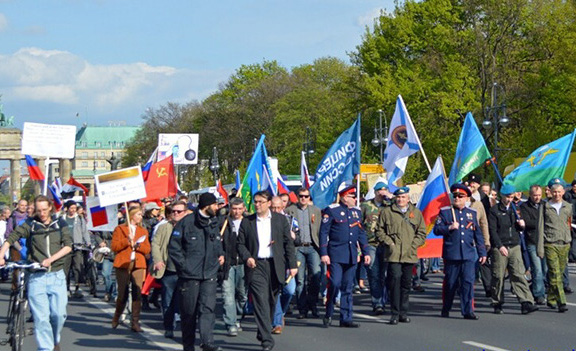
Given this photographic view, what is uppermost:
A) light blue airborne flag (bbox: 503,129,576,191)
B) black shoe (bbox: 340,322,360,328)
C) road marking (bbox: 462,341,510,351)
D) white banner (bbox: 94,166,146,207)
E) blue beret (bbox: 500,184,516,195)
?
light blue airborne flag (bbox: 503,129,576,191)

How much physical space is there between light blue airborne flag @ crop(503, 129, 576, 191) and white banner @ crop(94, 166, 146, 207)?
531 centimetres

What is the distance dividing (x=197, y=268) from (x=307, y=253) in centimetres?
441

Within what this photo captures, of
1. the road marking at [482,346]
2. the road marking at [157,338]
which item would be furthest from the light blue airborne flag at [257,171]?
the road marking at [482,346]

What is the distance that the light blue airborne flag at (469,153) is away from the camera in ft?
52.2

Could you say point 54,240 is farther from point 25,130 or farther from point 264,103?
point 264,103

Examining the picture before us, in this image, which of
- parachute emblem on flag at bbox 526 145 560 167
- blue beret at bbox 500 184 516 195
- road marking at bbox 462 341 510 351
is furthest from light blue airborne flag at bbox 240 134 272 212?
road marking at bbox 462 341 510 351

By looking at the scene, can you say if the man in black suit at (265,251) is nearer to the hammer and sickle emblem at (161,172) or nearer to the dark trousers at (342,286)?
the dark trousers at (342,286)

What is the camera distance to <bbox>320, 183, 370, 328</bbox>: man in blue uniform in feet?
42.5

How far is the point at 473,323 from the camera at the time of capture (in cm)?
1297

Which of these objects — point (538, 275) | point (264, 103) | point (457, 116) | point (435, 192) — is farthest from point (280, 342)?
point (264, 103)

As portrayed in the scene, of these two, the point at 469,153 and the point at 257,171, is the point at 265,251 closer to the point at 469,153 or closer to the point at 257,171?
the point at 257,171

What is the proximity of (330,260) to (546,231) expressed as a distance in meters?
3.34

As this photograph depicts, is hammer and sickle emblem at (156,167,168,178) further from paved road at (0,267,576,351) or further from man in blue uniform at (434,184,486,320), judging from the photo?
man in blue uniform at (434,184,486,320)

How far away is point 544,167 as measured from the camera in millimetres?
15227
